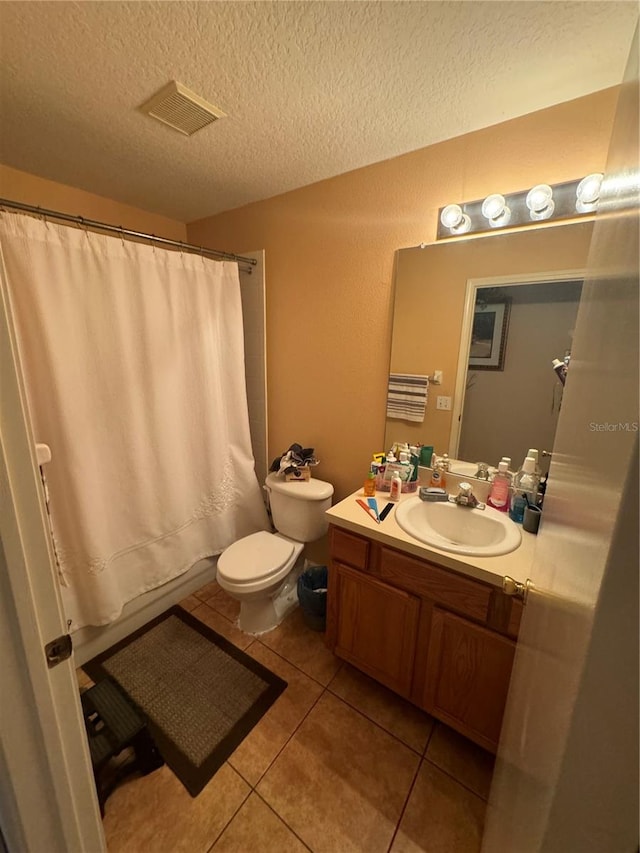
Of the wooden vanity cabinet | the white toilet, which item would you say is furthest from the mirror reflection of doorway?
the white toilet

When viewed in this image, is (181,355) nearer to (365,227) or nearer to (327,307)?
(327,307)

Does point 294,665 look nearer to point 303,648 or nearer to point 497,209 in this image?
point 303,648

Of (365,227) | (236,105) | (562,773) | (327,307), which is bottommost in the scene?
(562,773)

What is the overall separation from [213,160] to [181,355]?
3.01 feet

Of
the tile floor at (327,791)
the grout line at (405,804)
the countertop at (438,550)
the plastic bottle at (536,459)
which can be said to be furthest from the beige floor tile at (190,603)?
the plastic bottle at (536,459)

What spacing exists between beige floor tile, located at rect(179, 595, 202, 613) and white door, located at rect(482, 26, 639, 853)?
68.8 inches

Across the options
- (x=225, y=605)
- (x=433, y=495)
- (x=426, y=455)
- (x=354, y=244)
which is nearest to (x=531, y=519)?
(x=433, y=495)

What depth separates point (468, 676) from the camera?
1.15 m

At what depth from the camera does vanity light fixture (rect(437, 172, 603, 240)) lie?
3.74 feet

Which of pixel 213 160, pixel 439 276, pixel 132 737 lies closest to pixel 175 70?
pixel 213 160

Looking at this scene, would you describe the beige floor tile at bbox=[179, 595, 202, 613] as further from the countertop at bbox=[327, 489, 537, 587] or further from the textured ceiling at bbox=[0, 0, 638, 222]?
the textured ceiling at bbox=[0, 0, 638, 222]

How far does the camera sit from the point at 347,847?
1.02 metres

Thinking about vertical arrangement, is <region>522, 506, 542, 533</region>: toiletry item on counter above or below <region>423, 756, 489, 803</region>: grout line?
above

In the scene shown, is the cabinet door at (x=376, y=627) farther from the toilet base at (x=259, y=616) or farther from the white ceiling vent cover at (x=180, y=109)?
the white ceiling vent cover at (x=180, y=109)
